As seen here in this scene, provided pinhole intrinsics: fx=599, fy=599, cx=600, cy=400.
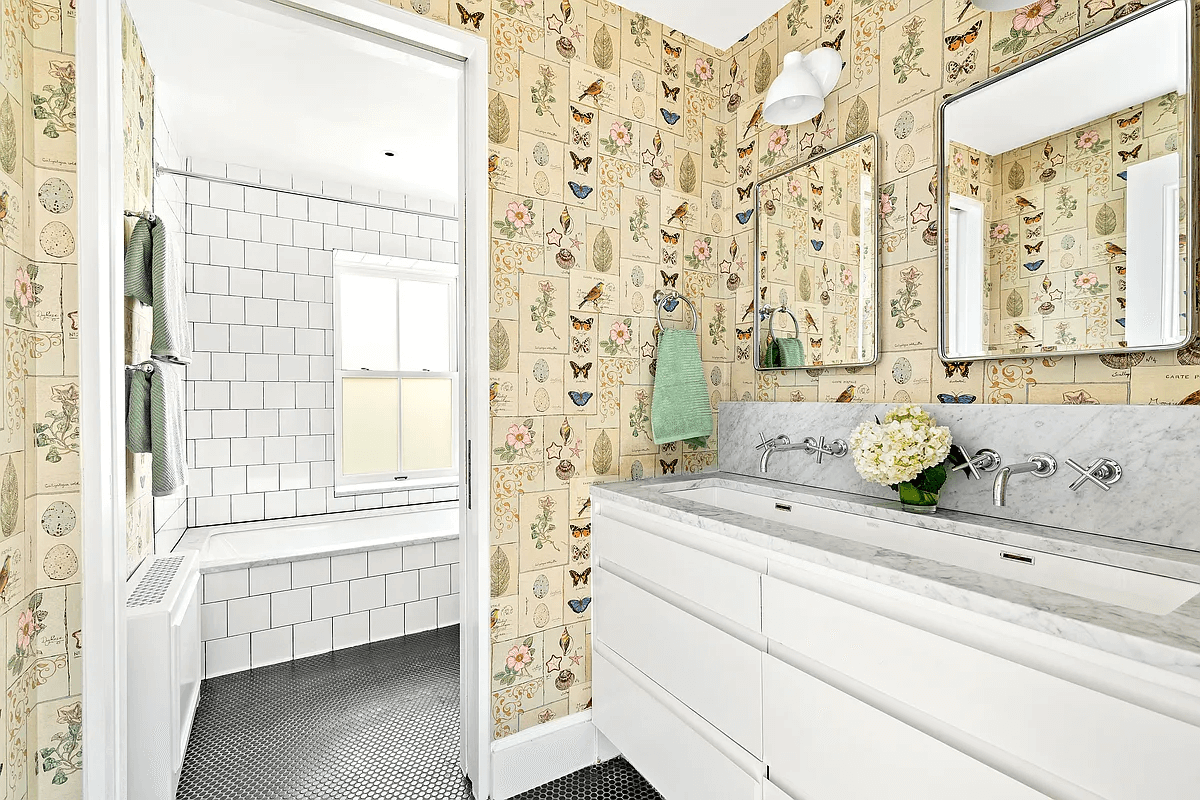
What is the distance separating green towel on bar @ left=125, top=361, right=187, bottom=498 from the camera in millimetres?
1746

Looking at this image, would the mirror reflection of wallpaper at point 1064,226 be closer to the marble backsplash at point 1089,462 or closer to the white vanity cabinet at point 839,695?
the marble backsplash at point 1089,462

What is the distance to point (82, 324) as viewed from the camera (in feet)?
4.41

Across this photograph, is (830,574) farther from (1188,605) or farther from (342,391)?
(342,391)

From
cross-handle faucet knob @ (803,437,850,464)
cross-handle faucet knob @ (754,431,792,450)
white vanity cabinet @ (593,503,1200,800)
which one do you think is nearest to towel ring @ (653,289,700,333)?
cross-handle faucet knob @ (754,431,792,450)

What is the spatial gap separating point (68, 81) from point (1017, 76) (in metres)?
2.17

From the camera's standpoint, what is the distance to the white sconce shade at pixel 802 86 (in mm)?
1729

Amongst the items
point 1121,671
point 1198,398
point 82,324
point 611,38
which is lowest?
point 1121,671

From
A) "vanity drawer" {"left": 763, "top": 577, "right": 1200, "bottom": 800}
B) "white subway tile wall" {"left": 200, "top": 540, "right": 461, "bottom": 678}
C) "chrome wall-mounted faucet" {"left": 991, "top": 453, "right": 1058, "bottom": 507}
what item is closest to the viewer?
"vanity drawer" {"left": 763, "top": 577, "right": 1200, "bottom": 800}

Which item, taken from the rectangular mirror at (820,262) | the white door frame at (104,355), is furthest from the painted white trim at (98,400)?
the rectangular mirror at (820,262)

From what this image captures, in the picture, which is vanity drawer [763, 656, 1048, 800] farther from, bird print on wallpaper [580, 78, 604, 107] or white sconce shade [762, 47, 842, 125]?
bird print on wallpaper [580, 78, 604, 107]

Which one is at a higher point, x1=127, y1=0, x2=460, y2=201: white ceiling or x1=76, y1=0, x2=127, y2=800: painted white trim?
x1=127, y1=0, x2=460, y2=201: white ceiling

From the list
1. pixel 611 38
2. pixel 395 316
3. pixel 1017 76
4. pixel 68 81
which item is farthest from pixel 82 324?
pixel 395 316

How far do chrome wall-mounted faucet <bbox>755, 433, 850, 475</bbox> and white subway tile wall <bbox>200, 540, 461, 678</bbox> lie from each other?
1818 mm

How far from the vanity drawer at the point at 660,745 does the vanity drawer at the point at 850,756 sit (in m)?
0.14
